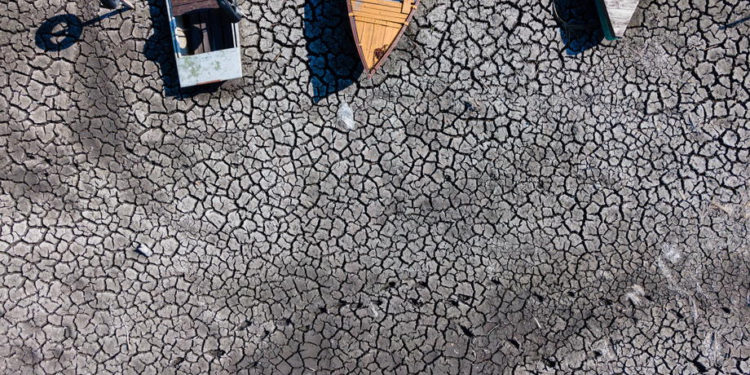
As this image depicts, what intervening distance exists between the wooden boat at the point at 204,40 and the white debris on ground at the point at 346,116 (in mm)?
1164

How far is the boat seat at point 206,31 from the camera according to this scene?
5.29 m

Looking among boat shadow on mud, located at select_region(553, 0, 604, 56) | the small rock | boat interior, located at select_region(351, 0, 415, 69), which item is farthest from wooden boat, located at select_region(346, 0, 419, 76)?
the small rock

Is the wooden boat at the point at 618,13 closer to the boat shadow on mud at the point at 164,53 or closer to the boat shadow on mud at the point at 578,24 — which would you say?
the boat shadow on mud at the point at 578,24

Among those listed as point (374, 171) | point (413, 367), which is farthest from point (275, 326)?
point (374, 171)

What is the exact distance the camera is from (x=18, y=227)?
18.3 ft

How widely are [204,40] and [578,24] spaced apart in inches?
165

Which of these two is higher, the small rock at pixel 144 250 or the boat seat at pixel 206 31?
the boat seat at pixel 206 31

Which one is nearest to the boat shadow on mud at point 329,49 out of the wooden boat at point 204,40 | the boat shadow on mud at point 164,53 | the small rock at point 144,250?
the wooden boat at point 204,40

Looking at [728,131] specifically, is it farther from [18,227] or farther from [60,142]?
[18,227]

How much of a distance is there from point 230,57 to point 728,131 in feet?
18.7

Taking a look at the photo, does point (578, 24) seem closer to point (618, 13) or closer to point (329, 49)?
point (618, 13)

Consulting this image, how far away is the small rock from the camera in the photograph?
5.56 metres

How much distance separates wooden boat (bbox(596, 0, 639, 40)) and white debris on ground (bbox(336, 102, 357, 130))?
2.96 meters

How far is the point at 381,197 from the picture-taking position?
5566mm
